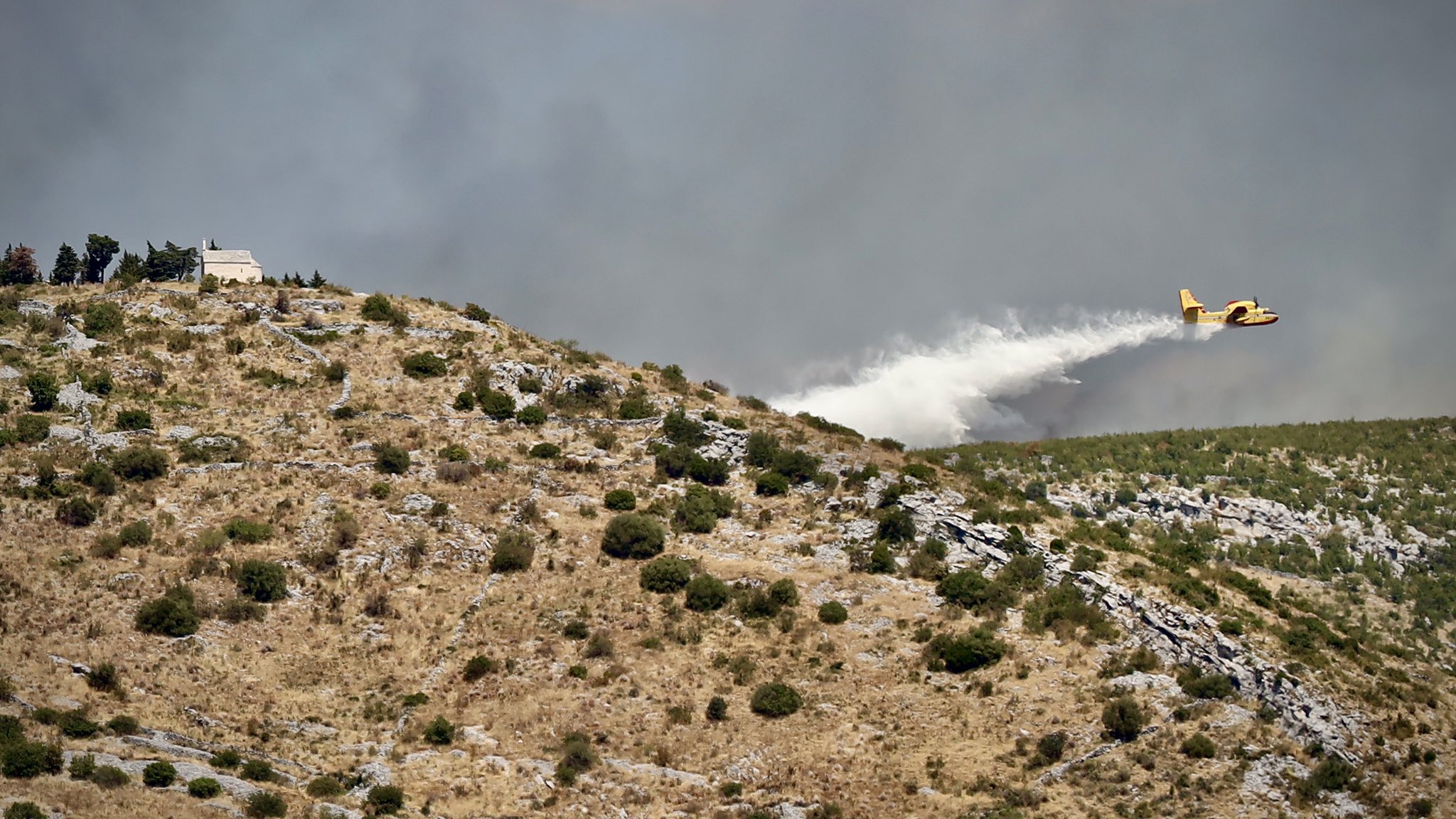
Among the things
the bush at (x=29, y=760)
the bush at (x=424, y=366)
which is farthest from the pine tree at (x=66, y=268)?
the bush at (x=29, y=760)

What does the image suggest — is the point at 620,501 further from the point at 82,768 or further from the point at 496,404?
the point at 82,768

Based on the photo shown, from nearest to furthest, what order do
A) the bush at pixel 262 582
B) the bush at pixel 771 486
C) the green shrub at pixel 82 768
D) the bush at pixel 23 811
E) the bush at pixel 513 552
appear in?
the bush at pixel 23 811
the green shrub at pixel 82 768
the bush at pixel 262 582
the bush at pixel 513 552
the bush at pixel 771 486

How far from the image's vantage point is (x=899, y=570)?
3066 inches

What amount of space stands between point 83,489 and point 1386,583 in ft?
284

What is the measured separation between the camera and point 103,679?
5875 cm

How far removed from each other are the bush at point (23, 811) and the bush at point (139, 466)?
33.8 m

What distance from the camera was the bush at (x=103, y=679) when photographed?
5859cm

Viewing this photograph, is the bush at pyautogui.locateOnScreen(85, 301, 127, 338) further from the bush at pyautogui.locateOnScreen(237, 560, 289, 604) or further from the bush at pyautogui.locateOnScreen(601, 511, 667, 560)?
the bush at pyautogui.locateOnScreen(601, 511, 667, 560)

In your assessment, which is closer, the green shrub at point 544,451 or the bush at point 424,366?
the green shrub at point 544,451

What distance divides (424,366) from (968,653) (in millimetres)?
46756

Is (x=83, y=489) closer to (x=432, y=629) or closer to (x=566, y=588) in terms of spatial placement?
(x=432, y=629)

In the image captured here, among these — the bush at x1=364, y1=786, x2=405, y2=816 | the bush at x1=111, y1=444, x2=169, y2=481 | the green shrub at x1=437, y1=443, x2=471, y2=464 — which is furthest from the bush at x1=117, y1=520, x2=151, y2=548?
the bush at x1=364, y1=786, x2=405, y2=816

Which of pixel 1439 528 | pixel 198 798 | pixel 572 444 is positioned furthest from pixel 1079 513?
pixel 198 798

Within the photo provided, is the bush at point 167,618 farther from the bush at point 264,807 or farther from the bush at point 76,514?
the bush at point 264,807
